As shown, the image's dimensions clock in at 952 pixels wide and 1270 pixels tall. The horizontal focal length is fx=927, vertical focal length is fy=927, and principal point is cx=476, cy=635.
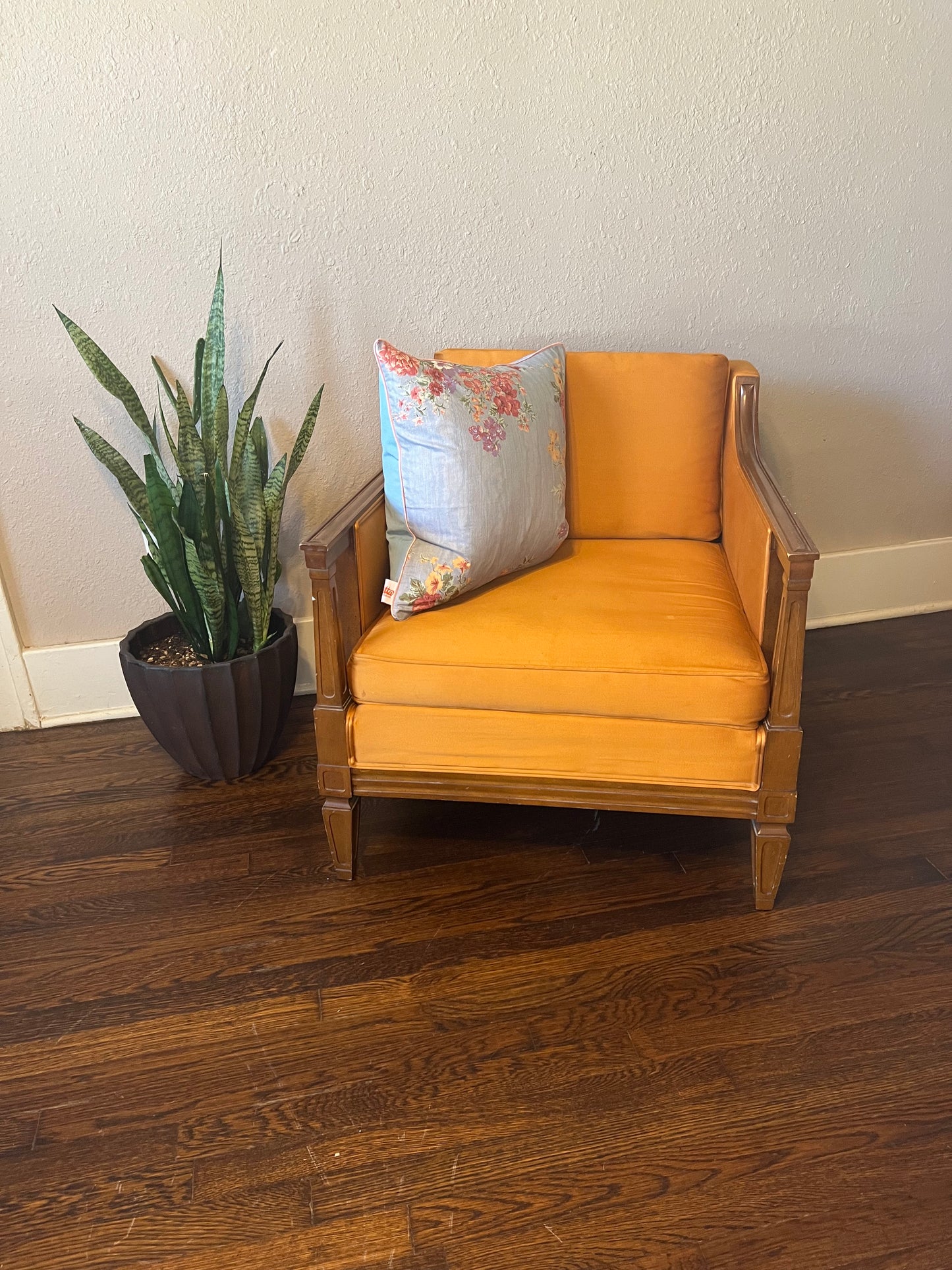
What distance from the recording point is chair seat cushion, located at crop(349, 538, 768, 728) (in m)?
1.47

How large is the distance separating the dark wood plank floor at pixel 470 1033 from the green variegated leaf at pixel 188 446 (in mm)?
662

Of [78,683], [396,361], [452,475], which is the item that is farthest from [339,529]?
[78,683]

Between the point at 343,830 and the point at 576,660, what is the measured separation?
0.52 meters

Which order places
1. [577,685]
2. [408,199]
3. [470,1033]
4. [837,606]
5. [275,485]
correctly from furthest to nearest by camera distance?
[837,606] → [408,199] → [275,485] → [577,685] → [470,1033]

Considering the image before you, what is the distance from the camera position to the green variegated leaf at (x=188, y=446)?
1.74m

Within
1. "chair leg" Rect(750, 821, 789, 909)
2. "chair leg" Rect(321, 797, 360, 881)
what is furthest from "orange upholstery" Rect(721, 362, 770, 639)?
"chair leg" Rect(321, 797, 360, 881)

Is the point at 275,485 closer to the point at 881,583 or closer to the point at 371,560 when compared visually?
the point at 371,560

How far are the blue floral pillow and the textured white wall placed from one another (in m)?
0.51

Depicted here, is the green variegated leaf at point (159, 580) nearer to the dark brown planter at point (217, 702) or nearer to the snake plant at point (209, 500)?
the snake plant at point (209, 500)

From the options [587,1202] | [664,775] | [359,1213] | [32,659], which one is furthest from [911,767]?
[32,659]

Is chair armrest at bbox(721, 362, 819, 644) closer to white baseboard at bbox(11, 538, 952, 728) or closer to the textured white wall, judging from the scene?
the textured white wall

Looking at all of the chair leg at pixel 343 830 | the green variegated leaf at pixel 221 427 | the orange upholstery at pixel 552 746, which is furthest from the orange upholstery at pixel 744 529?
the green variegated leaf at pixel 221 427

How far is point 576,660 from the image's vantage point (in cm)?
149

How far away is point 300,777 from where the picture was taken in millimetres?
2000
